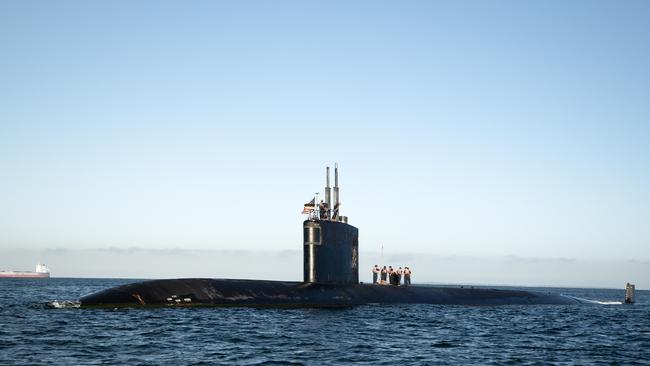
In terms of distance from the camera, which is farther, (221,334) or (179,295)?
(179,295)

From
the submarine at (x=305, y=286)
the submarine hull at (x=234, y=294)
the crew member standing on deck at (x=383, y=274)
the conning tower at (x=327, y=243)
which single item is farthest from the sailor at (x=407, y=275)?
the conning tower at (x=327, y=243)

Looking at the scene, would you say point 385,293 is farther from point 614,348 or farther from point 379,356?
point 379,356

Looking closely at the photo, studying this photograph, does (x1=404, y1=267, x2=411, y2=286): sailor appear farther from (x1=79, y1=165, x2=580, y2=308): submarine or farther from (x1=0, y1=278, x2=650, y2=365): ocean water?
(x1=0, y1=278, x2=650, y2=365): ocean water

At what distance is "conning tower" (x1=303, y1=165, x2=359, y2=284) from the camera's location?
36812mm

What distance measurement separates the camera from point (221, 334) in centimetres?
2575

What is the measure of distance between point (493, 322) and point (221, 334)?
654 inches

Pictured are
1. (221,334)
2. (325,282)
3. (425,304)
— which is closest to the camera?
(221,334)

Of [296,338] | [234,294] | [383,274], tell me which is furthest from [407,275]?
[296,338]

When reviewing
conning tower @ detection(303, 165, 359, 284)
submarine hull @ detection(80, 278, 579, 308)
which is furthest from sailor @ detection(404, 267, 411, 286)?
conning tower @ detection(303, 165, 359, 284)

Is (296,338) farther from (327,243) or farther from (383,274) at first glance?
(383,274)

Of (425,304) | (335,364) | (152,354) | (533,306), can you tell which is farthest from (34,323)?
(533,306)

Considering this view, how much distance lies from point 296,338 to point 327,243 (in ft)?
40.3

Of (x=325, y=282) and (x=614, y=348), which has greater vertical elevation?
(x=325, y=282)

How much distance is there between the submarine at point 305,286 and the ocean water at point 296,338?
2.66 feet
